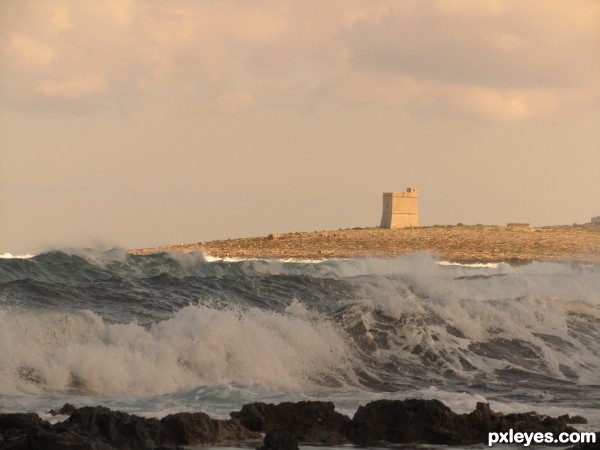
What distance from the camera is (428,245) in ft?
205

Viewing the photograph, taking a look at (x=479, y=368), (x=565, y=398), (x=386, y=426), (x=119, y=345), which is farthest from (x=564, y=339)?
(x=386, y=426)

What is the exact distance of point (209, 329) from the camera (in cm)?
1548

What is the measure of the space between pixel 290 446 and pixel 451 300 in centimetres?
1276

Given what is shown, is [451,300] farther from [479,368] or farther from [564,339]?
[479,368]

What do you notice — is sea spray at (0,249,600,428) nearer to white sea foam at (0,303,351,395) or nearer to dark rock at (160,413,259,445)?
white sea foam at (0,303,351,395)

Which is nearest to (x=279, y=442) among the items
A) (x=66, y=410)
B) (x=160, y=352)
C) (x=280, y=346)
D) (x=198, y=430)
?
(x=198, y=430)

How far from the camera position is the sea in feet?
40.6

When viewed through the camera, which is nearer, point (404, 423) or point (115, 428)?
point (115, 428)

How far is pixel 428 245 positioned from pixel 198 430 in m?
53.9

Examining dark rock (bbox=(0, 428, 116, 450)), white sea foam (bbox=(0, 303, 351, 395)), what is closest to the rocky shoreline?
dark rock (bbox=(0, 428, 116, 450))

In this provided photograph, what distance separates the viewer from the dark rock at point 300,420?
9.61 metres

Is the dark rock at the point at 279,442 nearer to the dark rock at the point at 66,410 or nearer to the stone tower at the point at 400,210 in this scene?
the dark rock at the point at 66,410

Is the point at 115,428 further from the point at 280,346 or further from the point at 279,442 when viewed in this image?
the point at 280,346

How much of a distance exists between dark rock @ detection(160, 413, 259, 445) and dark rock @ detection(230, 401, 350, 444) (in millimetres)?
179
